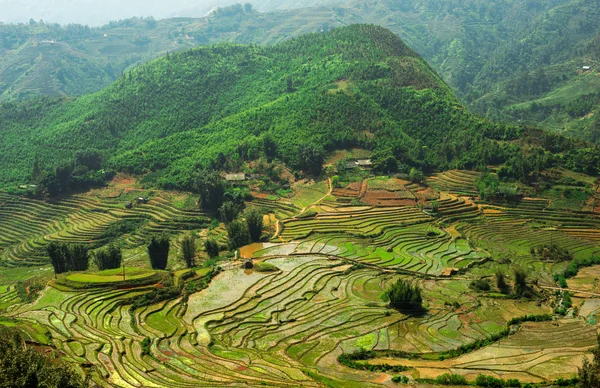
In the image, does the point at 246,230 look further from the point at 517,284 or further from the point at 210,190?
the point at 517,284

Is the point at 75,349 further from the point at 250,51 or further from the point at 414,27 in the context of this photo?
the point at 414,27

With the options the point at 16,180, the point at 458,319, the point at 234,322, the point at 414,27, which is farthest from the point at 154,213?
the point at 414,27

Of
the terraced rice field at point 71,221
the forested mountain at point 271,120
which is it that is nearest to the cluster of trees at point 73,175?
the forested mountain at point 271,120

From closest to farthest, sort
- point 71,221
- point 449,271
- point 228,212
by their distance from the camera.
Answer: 1. point 449,271
2. point 228,212
3. point 71,221

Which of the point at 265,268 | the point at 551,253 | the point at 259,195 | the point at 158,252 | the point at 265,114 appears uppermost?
the point at 265,114

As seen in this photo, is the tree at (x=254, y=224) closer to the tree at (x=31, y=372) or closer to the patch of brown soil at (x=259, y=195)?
the patch of brown soil at (x=259, y=195)

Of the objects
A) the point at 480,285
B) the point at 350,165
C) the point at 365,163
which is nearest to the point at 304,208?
the point at 350,165

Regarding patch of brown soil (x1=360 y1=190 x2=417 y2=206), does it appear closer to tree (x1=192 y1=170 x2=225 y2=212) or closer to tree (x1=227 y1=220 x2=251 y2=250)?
tree (x1=227 y1=220 x2=251 y2=250)

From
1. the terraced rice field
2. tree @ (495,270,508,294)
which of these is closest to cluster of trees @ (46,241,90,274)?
the terraced rice field
